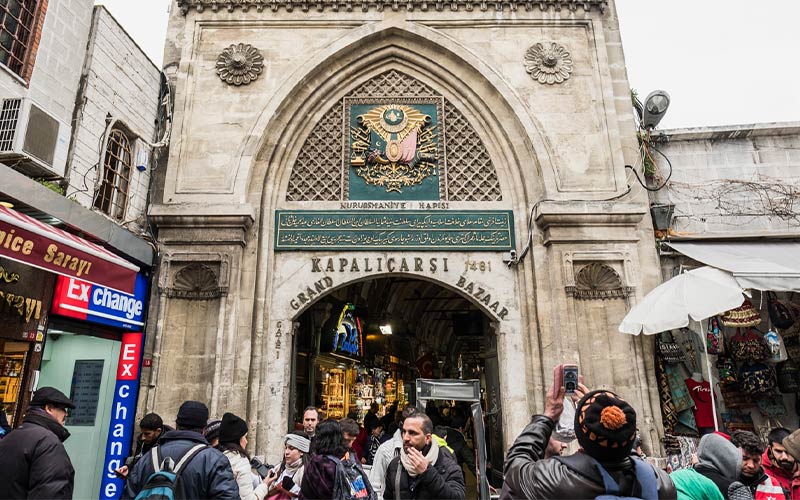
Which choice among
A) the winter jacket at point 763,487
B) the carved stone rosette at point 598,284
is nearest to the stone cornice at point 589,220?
the carved stone rosette at point 598,284

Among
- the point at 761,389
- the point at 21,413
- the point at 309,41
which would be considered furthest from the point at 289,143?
the point at 761,389

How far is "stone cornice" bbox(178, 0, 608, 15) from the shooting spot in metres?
8.18

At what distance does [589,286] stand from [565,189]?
1543 mm

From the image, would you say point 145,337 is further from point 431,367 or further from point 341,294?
point 431,367

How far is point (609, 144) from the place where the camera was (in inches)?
298

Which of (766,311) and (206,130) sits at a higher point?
(206,130)

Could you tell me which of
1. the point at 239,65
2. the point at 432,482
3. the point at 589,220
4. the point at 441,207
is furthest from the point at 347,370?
the point at 432,482

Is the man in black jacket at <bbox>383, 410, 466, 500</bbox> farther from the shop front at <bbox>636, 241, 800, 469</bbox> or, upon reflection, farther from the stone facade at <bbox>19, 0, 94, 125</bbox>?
the stone facade at <bbox>19, 0, 94, 125</bbox>

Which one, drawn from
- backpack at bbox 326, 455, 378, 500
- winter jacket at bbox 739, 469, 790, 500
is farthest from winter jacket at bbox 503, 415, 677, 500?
winter jacket at bbox 739, 469, 790, 500

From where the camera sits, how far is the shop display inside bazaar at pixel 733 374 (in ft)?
20.9

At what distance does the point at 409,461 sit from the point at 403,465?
0.11m

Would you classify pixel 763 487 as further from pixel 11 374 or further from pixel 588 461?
pixel 11 374

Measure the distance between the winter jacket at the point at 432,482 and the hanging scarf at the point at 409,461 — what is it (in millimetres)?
40

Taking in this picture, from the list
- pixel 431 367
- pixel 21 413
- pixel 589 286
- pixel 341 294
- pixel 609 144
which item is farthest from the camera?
pixel 431 367
